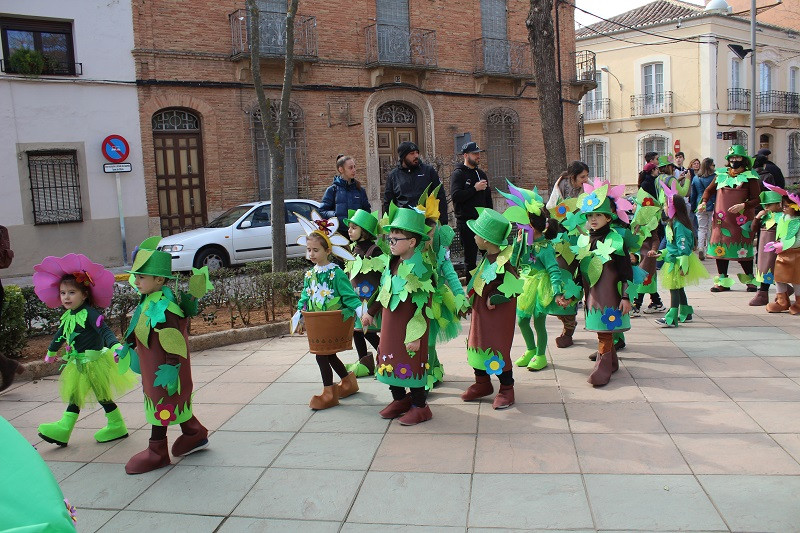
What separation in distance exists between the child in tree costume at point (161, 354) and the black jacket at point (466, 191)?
14.2 ft

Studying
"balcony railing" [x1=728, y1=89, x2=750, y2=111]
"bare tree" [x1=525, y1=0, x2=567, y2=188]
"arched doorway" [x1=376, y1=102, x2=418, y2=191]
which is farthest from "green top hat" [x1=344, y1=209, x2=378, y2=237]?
"balcony railing" [x1=728, y1=89, x2=750, y2=111]

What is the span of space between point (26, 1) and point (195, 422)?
571 inches

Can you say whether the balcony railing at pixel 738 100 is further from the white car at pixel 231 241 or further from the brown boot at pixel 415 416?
the brown boot at pixel 415 416

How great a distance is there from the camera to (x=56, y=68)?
15.9 meters

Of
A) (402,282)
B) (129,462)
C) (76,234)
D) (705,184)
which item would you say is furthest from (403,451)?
(76,234)

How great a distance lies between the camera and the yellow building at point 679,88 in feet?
102

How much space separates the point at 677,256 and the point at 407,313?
13.1 ft

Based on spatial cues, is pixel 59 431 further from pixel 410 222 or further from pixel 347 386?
pixel 410 222

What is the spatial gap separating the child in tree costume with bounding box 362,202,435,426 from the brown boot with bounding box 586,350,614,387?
58.7 inches

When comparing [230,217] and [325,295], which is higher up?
[230,217]

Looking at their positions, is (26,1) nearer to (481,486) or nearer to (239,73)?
(239,73)

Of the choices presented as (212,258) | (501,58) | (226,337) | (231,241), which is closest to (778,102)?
(501,58)

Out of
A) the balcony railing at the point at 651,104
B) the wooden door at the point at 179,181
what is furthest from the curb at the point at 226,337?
the balcony railing at the point at 651,104

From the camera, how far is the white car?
43.9 feet
